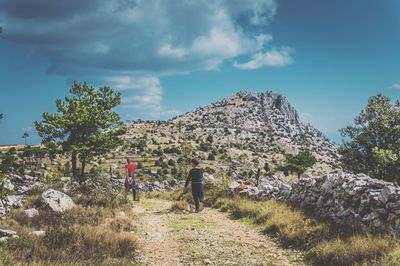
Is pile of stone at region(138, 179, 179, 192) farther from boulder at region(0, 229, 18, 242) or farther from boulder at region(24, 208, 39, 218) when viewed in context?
boulder at region(0, 229, 18, 242)

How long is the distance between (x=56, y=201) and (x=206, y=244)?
800cm

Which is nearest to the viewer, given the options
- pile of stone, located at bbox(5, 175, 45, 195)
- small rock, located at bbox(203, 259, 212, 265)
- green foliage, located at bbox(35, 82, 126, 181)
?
small rock, located at bbox(203, 259, 212, 265)

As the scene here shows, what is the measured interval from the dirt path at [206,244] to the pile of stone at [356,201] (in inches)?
88.5

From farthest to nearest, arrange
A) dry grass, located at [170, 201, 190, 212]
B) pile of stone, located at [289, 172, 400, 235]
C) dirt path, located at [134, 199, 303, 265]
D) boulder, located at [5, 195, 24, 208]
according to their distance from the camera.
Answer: dry grass, located at [170, 201, 190, 212] < boulder, located at [5, 195, 24, 208] < pile of stone, located at [289, 172, 400, 235] < dirt path, located at [134, 199, 303, 265]

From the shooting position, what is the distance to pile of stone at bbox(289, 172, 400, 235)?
10.4 m

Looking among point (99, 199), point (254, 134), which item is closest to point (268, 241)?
point (99, 199)

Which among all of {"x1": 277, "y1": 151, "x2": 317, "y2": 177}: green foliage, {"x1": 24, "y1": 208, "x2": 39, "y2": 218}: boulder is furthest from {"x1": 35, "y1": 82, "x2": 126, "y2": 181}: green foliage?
{"x1": 277, "y1": 151, "x2": 317, "y2": 177}: green foliage

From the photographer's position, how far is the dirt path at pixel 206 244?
33.7 ft

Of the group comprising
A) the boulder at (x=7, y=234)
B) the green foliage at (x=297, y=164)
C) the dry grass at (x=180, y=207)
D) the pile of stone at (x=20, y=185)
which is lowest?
the dry grass at (x=180, y=207)

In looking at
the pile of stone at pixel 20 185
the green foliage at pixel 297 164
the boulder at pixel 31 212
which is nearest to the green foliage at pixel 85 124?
the pile of stone at pixel 20 185

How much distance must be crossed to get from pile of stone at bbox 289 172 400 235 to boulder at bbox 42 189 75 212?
31.8 feet

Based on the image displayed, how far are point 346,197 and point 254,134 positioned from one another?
17425 cm

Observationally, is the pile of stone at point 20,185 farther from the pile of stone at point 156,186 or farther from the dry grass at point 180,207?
the pile of stone at point 156,186

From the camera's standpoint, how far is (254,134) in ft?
608
